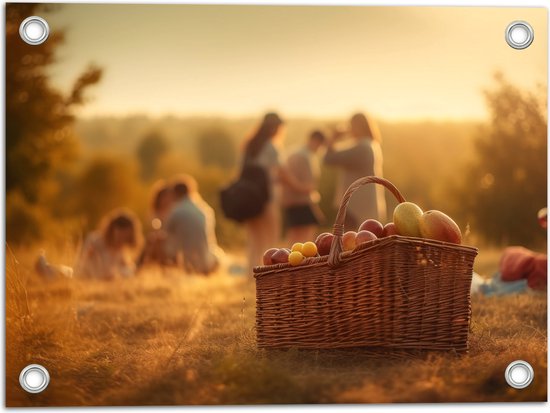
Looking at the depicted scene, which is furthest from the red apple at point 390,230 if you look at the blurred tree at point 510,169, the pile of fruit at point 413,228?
the blurred tree at point 510,169

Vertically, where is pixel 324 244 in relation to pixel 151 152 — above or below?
below

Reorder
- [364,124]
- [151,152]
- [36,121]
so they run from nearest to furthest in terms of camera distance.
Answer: [364,124], [36,121], [151,152]

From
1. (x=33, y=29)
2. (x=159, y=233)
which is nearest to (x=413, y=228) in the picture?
(x=33, y=29)

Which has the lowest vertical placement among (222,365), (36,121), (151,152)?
(222,365)

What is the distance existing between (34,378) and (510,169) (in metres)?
5.78

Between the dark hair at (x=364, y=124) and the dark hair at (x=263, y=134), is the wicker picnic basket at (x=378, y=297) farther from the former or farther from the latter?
the dark hair at (x=263, y=134)

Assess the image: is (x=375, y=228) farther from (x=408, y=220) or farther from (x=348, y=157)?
(x=348, y=157)

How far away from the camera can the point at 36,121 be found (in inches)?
283

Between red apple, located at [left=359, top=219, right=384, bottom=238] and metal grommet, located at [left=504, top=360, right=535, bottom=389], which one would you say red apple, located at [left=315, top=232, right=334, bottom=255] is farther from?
metal grommet, located at [left=504, top=360, right=535, bottom=389]

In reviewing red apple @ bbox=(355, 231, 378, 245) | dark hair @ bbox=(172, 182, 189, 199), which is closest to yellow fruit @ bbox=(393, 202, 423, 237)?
red apple @ bbox=(355, 231, 378, 245)

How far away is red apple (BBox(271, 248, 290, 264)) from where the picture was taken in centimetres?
377

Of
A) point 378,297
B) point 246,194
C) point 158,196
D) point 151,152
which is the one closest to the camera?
point 378,297

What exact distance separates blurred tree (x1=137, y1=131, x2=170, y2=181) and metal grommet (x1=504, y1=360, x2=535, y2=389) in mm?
13753

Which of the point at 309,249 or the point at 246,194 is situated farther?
the point at 246,194
